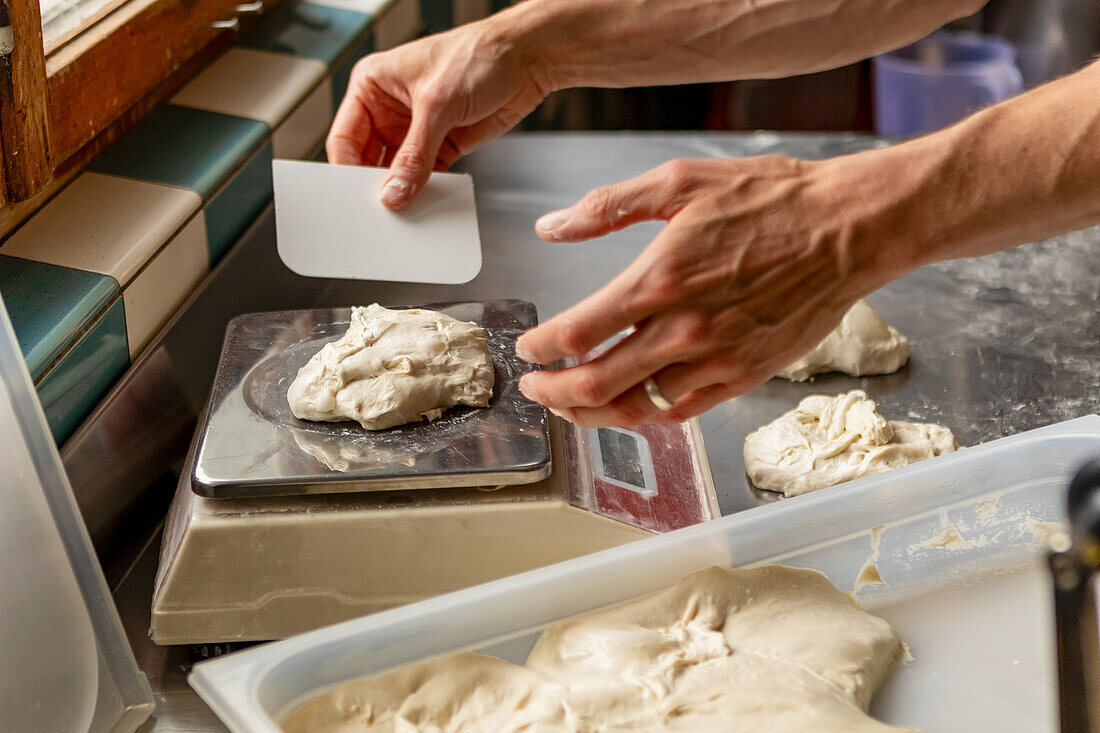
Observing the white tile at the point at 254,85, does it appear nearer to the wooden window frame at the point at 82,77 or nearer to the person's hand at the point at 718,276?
the wooden window frame at the point at 82,77

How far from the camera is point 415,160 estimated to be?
139cm

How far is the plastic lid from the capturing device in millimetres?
866

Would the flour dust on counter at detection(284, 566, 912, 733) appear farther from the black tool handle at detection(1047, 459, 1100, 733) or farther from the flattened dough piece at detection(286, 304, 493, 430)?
the flattened dough piece at detection(286, 304, 493, 430)

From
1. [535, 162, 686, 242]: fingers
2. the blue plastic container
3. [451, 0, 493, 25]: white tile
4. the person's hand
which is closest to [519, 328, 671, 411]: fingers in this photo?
the person's hand

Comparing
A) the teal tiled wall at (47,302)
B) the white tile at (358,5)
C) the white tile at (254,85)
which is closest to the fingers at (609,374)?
the teal tiled wall at (47,302)

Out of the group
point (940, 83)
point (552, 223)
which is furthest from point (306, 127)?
point (940, 83)

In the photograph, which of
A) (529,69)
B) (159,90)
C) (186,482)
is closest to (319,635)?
A: (186,482)

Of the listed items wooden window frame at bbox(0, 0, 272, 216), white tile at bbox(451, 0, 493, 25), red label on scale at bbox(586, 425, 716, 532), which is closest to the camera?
red label on scale at bbox(586, 425, 716, 532)

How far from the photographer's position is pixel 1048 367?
5.23ft

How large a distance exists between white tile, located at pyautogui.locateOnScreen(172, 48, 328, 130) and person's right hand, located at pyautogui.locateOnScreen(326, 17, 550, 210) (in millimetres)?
242

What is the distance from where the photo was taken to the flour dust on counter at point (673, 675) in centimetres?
90

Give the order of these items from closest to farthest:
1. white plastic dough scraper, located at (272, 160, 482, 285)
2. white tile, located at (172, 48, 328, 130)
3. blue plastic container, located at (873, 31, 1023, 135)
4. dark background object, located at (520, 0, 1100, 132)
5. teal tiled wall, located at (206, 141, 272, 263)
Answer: white plastic dough scraper, located at (272, 160, 482, 285) → teal tiled wall, located at (206, 141, 272, 263) → white tile, located at (172, 48, 328, 130) → blue plastic container, located at (873, 31, 1023, 135) → dark background object, located at (520, 0, 1100, 132)

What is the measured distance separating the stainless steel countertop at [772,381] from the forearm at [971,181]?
0.51 meters

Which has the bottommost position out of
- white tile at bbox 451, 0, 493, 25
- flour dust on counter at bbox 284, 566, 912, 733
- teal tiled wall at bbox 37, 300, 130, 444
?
flour dust on counter at bbox 284, 566, 912, 733
